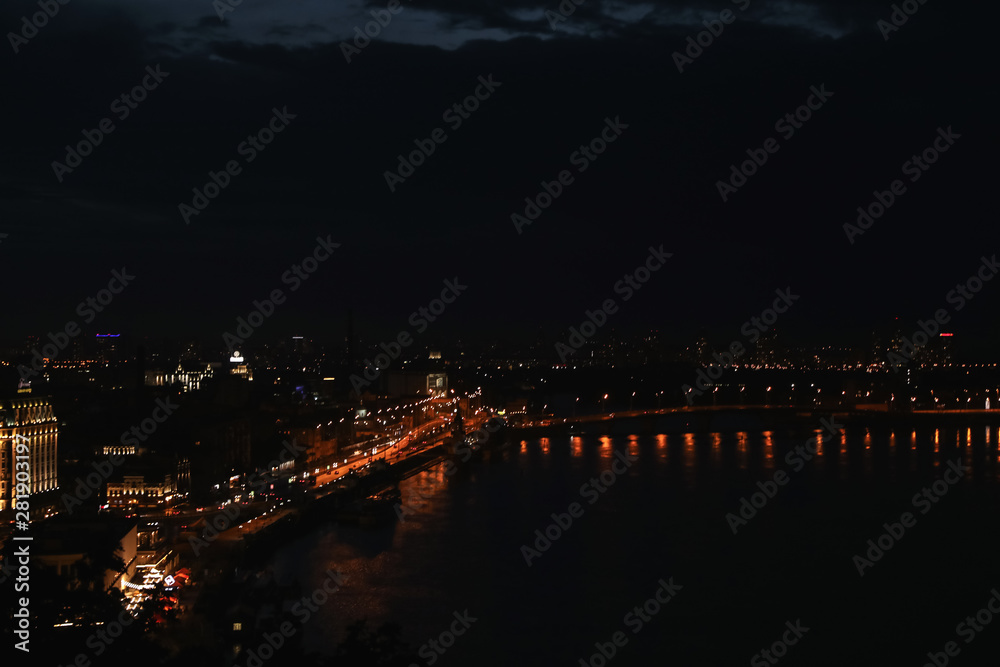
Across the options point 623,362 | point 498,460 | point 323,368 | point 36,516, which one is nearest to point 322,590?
point 36,516

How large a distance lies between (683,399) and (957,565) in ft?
59.7

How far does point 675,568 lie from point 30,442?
6601 millimetres

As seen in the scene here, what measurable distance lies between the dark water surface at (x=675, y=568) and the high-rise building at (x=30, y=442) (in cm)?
308

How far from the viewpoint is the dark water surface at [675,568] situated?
5.81 metres

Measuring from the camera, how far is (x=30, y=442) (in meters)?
10.5

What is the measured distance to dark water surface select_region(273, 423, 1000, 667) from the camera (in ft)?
19.1

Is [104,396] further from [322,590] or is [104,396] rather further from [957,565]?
[957,565]

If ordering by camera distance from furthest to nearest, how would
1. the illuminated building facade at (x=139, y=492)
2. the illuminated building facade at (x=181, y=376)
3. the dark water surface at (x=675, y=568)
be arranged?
the illuminated building facade at (x=181, y=376) → the illuminated building facade at (x=139, y=492) → the dark water surface at (x=675, y=568)

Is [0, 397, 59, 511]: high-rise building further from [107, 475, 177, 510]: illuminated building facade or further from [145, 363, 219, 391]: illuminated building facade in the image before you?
[145, 363, 219, 391]: illuminated building facade

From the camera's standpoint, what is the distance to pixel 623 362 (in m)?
38.3

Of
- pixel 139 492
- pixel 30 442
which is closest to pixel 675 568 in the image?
pixel 139 492

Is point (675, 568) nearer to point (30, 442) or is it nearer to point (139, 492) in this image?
point (139, 492)

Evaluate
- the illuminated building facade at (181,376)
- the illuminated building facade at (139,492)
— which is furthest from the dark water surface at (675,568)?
the illuminated building facade at (181,376)

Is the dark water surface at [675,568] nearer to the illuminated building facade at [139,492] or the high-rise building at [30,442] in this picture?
the illuminated building facade at [139,492]
